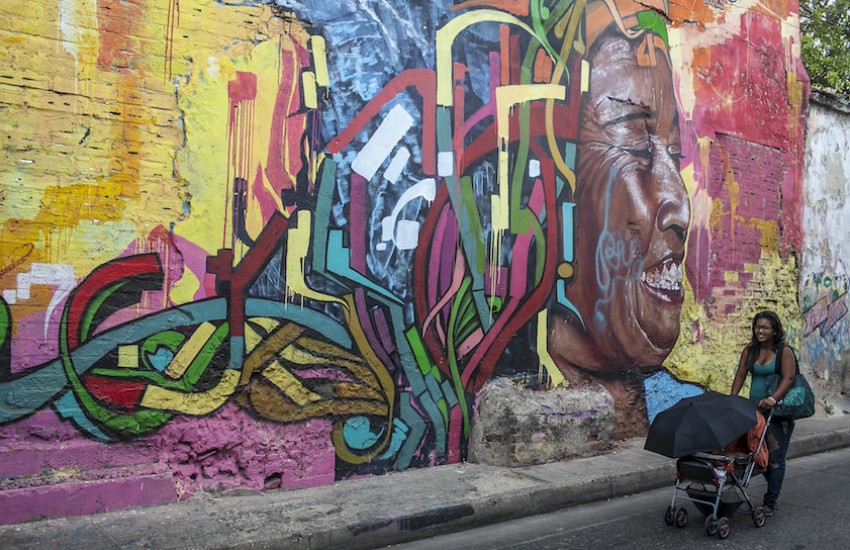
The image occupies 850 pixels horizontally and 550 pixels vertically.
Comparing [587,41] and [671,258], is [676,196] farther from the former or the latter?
[587,41]

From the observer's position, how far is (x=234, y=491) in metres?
6.03

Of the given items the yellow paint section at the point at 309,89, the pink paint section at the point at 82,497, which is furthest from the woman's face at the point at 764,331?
the pink paint section at the point at 82,497

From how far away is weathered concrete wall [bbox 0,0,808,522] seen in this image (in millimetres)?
5379

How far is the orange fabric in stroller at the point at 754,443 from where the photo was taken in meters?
5.74

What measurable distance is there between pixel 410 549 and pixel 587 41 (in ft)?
18.8

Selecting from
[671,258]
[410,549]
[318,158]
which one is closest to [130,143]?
[318,158]

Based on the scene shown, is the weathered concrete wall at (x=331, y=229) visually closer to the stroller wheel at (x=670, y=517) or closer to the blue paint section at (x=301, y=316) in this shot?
the blue paint section at (x=301, y=316)

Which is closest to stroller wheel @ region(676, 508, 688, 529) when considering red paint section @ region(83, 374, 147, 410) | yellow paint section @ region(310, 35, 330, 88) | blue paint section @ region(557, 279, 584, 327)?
blue paint section @ region(557, 279, 584, 327)

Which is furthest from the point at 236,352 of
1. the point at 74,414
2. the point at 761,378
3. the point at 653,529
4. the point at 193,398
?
the point at 761,378

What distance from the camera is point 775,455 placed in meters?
6.11

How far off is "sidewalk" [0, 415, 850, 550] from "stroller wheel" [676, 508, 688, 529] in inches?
40.9

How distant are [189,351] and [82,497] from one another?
48.8 inches

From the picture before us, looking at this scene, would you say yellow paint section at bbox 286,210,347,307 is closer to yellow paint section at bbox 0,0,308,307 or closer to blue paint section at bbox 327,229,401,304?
blue paint section at bbox 327,229,401,304

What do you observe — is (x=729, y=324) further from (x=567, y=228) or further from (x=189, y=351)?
(x=189, y=351)
